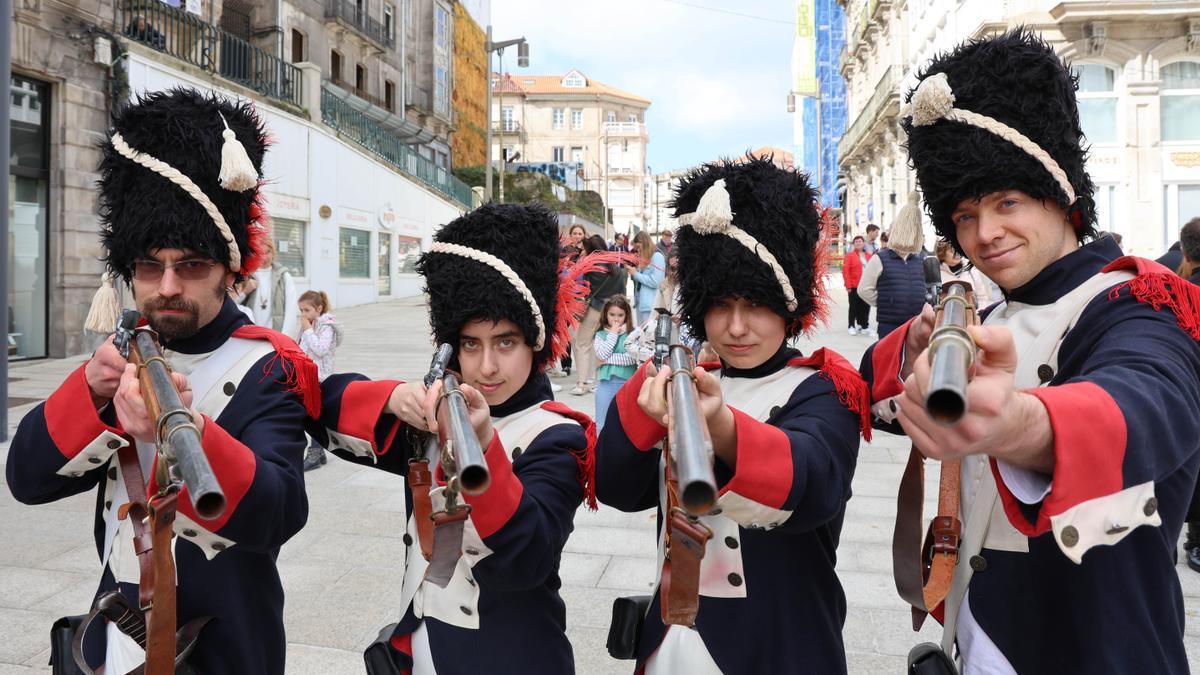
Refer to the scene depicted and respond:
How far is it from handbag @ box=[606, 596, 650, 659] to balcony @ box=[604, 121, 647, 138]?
8124cm

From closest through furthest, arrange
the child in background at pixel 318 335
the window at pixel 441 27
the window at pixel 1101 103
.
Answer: the child in background at pixel 318 335
the window at pixel 1101 103
the window at pixel 441 27

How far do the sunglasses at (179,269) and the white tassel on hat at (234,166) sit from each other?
0.21 m

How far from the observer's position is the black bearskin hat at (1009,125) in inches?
74.3

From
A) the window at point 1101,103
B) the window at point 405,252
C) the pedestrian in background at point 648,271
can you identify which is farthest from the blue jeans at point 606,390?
the window at point 405,252

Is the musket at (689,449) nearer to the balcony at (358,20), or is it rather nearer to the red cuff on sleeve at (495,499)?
the red cuff on sleeve at (495,499)

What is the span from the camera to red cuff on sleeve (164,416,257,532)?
176 cm

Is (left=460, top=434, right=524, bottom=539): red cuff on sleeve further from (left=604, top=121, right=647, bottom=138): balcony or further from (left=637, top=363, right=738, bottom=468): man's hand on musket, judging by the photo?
(left=604, top=121, right=647, bottom=138): balcony

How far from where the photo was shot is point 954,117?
1968 millimetres

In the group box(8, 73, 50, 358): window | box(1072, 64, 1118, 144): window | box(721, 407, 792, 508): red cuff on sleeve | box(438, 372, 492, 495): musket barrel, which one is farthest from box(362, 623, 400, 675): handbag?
box(1072, 64, 1118, 144): window

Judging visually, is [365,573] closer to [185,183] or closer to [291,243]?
[185,183]

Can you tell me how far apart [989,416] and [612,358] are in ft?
19.0

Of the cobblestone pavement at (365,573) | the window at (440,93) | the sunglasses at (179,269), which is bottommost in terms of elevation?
the cobblestone pavement at (365,573)

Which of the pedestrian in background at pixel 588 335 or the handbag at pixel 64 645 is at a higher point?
the pedestrian in background at pixel 588 335

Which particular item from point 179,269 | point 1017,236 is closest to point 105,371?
point 179,269
